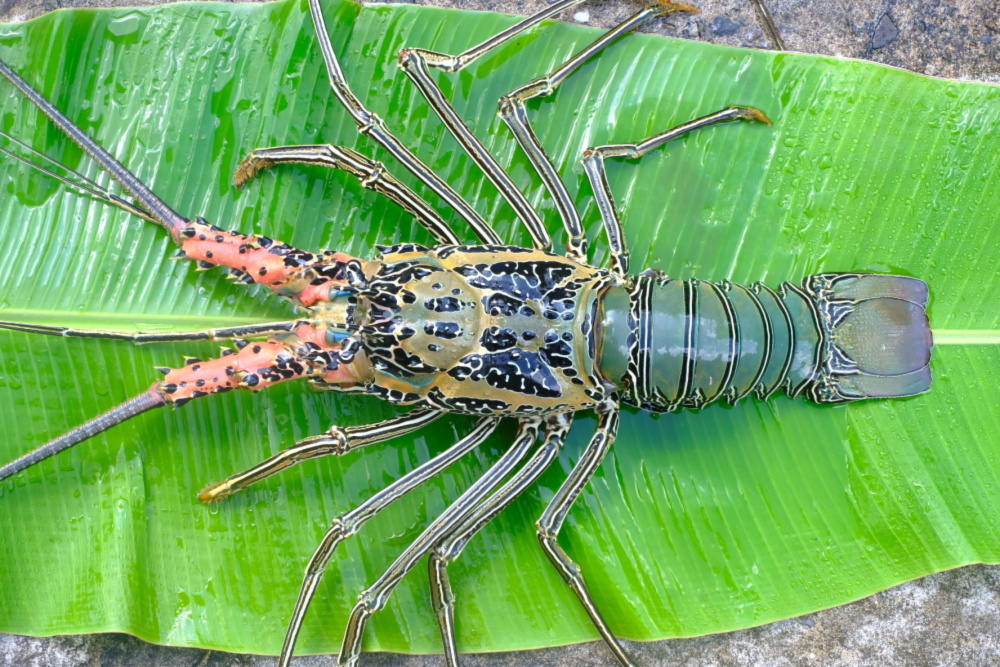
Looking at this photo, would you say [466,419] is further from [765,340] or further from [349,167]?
[765,340]

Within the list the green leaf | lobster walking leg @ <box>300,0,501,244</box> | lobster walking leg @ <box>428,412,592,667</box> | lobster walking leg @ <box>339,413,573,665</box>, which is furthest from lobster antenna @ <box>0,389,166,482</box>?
lobster walking leg @ <box>300,0,501,244</box>

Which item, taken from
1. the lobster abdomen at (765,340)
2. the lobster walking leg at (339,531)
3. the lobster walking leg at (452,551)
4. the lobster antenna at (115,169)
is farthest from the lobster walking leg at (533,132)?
the lobster antenna at (115,169)

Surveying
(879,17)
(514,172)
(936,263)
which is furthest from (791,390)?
(879,17)

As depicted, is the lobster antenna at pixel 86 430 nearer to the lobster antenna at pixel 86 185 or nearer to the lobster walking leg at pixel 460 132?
the lobster antenna at pixel 86 185

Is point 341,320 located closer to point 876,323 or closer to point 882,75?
point 876,323

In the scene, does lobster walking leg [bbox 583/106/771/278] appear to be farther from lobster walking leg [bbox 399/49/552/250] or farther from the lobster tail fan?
the lobster tail fan
